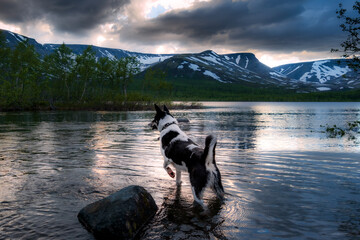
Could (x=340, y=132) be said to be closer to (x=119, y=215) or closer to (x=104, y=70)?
(x=119, y=215)

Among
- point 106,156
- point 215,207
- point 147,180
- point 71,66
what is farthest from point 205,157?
point 71,66

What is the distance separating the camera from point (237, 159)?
1444 centimetres

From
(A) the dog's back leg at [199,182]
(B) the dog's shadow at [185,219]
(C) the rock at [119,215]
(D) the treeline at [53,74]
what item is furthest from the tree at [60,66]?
(A) the dog's back leg at [199,182]

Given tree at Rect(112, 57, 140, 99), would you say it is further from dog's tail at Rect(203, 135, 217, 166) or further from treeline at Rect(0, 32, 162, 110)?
dog's tail at Rect(203, 135, 217, 166)

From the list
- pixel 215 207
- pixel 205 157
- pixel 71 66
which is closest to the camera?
pixel 205 157

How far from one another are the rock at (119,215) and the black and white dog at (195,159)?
4.91ft

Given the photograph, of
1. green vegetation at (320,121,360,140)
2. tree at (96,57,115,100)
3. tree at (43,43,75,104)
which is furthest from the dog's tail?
tree at (96,57,115,100)

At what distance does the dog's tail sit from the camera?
23.2ft

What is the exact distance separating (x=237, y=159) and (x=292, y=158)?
10.6 ft

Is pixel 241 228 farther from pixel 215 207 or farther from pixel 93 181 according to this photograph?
pixel 93 181

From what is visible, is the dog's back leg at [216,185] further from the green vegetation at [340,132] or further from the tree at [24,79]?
the tree at [24,79]

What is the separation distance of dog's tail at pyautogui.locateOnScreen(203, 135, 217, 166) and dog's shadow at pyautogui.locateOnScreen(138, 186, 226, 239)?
4.73ft

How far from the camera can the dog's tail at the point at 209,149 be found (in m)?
7.07

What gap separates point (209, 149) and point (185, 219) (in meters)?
1.97
